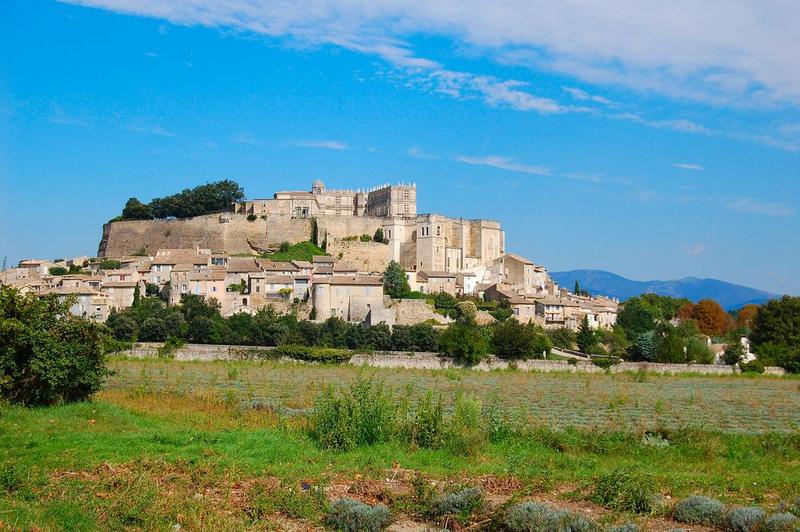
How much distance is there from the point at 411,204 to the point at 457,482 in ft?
213

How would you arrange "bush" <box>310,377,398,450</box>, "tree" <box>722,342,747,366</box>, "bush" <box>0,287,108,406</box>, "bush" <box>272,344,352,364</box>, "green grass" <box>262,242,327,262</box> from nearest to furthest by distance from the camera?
"bush" <box>310,377,398,450</box> → "bush" <box>0,287,108,406</box> → "bush" <box>272,344,352,364</box> → "tree" <box>722,342,747,366</box> → "green grass" <box>262,242,327,262</box>

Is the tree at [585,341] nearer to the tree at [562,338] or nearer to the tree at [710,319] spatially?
the tree at [562,338]

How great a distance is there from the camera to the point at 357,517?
8.84 m

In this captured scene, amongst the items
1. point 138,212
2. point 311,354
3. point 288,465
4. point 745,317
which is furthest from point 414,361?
point 745,317

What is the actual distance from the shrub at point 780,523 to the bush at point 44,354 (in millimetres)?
13179

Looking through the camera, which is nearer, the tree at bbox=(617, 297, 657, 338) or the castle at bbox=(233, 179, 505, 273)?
the tree at bbox=(617, 297, 657, 338)

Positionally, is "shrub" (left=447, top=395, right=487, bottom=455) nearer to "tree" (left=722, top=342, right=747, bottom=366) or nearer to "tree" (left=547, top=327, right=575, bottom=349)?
"tree" (left=722, top=342, right=747, bottom=366)

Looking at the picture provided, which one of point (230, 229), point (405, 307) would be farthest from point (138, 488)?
point (230, 229)

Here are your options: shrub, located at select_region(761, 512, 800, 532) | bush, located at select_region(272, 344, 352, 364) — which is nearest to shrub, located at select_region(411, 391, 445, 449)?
shrub, located at select_region(761, 512, 800, 532)

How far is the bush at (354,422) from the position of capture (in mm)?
12781

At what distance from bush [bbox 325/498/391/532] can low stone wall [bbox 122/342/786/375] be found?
30.2 meters

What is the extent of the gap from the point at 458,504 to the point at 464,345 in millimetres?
32599

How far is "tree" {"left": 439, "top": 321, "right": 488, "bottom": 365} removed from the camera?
4175cm

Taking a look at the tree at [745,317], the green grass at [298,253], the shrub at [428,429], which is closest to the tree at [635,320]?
the tree at [745,317]
